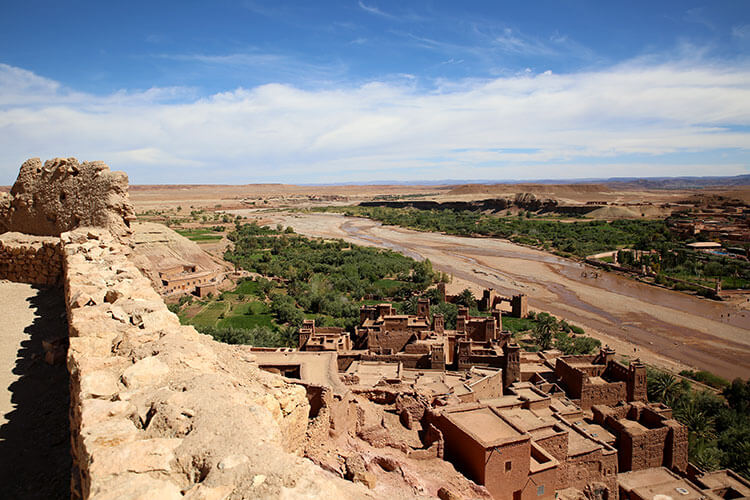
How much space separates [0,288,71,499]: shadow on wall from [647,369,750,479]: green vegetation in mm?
17422

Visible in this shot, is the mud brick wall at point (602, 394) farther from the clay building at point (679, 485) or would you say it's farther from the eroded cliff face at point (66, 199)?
the eroded cliff face at point (66, 199)

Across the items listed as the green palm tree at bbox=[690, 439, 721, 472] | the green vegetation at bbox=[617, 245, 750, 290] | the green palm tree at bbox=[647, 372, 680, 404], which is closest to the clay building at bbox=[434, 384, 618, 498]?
the green palm tree at bbox=[690, 439, 721, 472]

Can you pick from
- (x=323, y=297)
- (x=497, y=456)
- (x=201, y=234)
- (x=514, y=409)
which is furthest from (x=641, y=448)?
(x=201, y=234)

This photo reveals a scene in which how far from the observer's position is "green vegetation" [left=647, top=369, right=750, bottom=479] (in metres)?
14.9

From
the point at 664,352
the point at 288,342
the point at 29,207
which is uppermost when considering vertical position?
the point at 29,207

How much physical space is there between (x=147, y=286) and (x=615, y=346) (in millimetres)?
27402

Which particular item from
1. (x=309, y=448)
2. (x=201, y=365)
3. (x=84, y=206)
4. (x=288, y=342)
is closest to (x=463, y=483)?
(x=309, y=448)

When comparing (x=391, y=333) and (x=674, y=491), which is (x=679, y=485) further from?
(x=391, y=333)

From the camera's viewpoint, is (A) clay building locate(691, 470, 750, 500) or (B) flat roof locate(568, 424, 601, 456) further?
(A) clay building locate(691, 470, 750, 500)

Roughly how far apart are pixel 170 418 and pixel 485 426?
28.4 ft

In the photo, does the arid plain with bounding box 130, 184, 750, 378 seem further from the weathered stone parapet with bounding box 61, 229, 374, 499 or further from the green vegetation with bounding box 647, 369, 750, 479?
the weathered stone parapet with bounding box 61, 229, 374, 499

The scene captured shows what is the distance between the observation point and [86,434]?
8.50ft

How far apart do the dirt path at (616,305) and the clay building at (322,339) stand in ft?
54.7

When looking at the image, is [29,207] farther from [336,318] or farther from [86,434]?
[336,318]
